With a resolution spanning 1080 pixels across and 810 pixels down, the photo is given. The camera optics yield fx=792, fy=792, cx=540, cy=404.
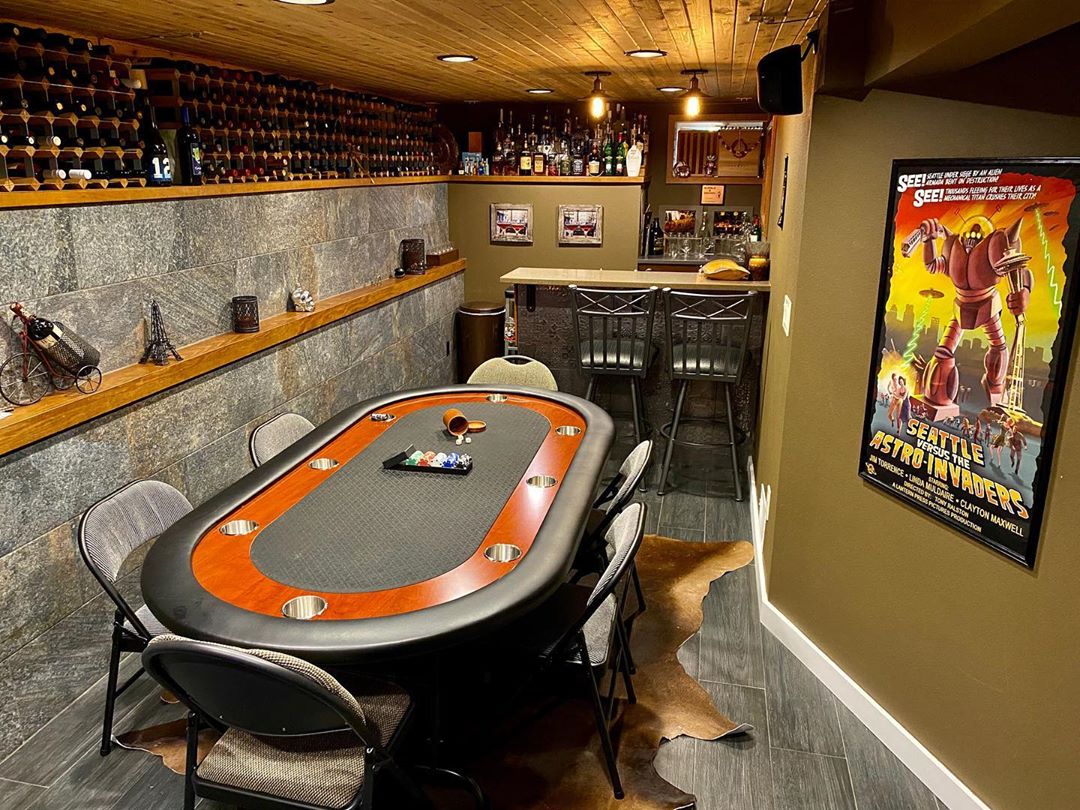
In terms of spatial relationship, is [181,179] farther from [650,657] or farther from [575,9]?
[650,657]

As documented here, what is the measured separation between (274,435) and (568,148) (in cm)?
466

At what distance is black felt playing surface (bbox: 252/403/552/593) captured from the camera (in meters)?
2.18

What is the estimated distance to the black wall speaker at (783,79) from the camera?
296 centimetres

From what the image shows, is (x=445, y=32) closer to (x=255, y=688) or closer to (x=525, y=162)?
(x=255, y=688)

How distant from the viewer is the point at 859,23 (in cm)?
246

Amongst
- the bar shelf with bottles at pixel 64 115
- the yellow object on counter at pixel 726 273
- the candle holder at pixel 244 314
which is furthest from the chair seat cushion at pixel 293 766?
the yellow object on counter at pixel 726 273

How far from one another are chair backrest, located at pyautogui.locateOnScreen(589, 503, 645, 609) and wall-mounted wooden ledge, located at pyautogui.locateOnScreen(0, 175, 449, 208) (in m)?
2.37

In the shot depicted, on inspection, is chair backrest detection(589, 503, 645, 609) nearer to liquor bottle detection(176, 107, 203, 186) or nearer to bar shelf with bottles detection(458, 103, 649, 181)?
liquor bottle detection(176, 107, 203, 186)

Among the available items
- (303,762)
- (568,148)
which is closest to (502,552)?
(303,762)

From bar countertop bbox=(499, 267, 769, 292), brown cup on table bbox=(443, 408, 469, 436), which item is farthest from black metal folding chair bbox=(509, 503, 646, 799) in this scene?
bar countertop bbox=(499, 267, 769, 292)

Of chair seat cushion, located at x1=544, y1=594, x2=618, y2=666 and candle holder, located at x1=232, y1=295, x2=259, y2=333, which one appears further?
candle holder, located at x1=232, y1=295, x2=259, y2=333

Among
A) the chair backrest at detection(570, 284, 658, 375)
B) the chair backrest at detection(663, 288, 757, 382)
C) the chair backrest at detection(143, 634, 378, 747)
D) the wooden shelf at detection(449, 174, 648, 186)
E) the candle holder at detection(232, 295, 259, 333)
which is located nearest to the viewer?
the chair backrest at detection(143, 634, 378, 747)

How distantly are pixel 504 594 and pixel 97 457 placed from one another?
1930 millimetres

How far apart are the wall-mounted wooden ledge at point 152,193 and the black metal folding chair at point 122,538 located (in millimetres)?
1117
